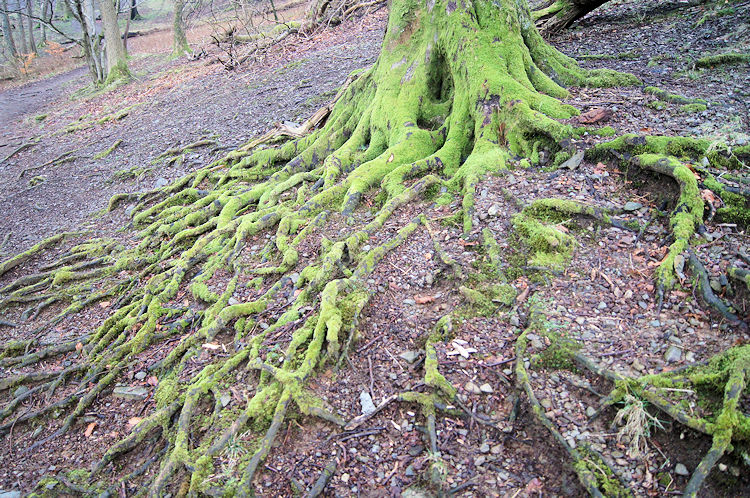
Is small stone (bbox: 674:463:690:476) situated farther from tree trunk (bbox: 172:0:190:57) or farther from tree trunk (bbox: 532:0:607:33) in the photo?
tree trunk (bbox: 172:0:190:57)

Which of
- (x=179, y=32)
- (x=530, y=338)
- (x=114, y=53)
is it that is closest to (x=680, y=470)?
(x=530, y=338)

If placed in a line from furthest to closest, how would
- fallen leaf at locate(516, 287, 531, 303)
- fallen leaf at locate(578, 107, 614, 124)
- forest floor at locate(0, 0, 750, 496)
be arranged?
fallen leaf at locate(578, 107, 614, 124)
fallen leaf at locate(516, 287, 531, 303)
forest floor at locate(0, 0, 750, 496)

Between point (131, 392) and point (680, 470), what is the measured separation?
5.44m

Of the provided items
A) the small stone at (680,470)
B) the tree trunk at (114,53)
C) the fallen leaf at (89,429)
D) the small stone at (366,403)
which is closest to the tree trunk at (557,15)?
the small stone at (366,403)

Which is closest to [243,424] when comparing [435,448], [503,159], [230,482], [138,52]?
[230,482]

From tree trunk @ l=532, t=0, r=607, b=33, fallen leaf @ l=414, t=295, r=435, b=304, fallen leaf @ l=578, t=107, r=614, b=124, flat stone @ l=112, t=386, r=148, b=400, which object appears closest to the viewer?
fallen leaf @ l=414, t=295, r=435, b=304

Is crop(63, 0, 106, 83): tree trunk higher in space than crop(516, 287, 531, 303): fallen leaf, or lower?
higher

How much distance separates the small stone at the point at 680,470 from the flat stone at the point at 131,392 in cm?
519

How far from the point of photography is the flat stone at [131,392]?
A: 207 inches

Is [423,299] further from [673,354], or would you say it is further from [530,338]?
[673,354]

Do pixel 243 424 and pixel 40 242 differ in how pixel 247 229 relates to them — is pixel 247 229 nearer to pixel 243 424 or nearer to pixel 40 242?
pixel 243 424

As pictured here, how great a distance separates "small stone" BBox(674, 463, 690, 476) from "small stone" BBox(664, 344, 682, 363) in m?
0.84

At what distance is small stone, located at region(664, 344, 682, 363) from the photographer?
3.56 m

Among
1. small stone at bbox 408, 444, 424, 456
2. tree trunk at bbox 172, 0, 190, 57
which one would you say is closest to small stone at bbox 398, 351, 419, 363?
small stone at bbox 408, 444, 424, 456
